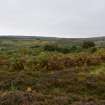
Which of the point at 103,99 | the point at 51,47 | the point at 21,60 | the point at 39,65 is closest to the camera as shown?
the point at 103,99

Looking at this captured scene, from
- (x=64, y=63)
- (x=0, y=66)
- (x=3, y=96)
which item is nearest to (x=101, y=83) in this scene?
(x=3, y=96)

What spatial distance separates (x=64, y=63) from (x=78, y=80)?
23.7 ft

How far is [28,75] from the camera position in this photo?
20750mm

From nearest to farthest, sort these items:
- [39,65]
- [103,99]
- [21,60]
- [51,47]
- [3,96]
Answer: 1. [3,96]
2. [103,99]
3. [39,65]
4. [21,60]
5. [51,47]

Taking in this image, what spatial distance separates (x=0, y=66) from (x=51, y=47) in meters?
14.1

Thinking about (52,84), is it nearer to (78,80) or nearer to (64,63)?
(78,80)

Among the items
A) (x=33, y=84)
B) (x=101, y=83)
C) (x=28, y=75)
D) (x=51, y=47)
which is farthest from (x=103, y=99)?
(x=51, y=47)

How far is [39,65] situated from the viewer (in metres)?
25.9

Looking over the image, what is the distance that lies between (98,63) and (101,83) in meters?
7.78

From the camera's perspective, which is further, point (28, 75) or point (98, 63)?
point (98, 63)

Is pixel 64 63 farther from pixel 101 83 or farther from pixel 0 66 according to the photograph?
pixel 101 83

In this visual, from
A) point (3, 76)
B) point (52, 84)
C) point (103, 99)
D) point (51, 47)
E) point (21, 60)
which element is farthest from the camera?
point (51, 47)

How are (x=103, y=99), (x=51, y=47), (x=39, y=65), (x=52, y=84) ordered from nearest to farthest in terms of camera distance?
(x=103, y=99), (x=52, y=84), (x=39, y=65), (x=51, y=47)

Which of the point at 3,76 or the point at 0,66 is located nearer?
the point at 3,76
